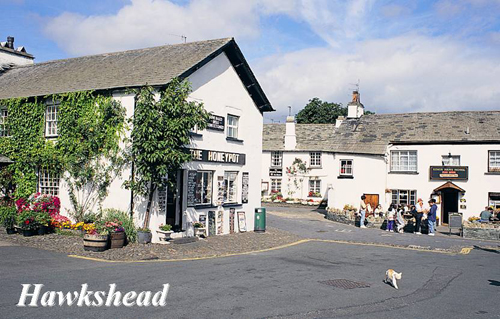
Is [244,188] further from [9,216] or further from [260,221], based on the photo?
[9,216]

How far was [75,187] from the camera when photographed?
18.2 meters

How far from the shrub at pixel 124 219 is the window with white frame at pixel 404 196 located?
2371 centimetres

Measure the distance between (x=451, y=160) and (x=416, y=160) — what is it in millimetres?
2377

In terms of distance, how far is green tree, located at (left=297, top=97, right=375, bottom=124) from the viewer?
72875mm

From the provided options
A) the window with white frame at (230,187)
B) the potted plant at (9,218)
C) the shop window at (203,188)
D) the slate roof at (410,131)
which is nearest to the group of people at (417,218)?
the window with white frame at (230,187)

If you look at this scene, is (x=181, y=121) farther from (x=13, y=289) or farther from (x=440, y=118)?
(x=440, y=118)

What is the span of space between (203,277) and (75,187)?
8963 millimetres

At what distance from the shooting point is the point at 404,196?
113ft

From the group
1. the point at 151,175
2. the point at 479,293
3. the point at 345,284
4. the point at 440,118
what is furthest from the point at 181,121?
the point at 440,118

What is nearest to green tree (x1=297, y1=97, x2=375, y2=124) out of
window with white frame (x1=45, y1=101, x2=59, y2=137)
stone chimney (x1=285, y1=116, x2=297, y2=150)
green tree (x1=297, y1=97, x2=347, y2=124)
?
green tree (x1=297, y1=97, x2=347, y2=124)

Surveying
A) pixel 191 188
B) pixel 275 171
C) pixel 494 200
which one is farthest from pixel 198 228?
pixel 275 171

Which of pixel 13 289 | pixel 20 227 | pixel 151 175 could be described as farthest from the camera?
pixel 20 227

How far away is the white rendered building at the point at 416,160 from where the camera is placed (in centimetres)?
3231

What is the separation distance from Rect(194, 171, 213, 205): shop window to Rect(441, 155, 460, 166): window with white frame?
20956mm
